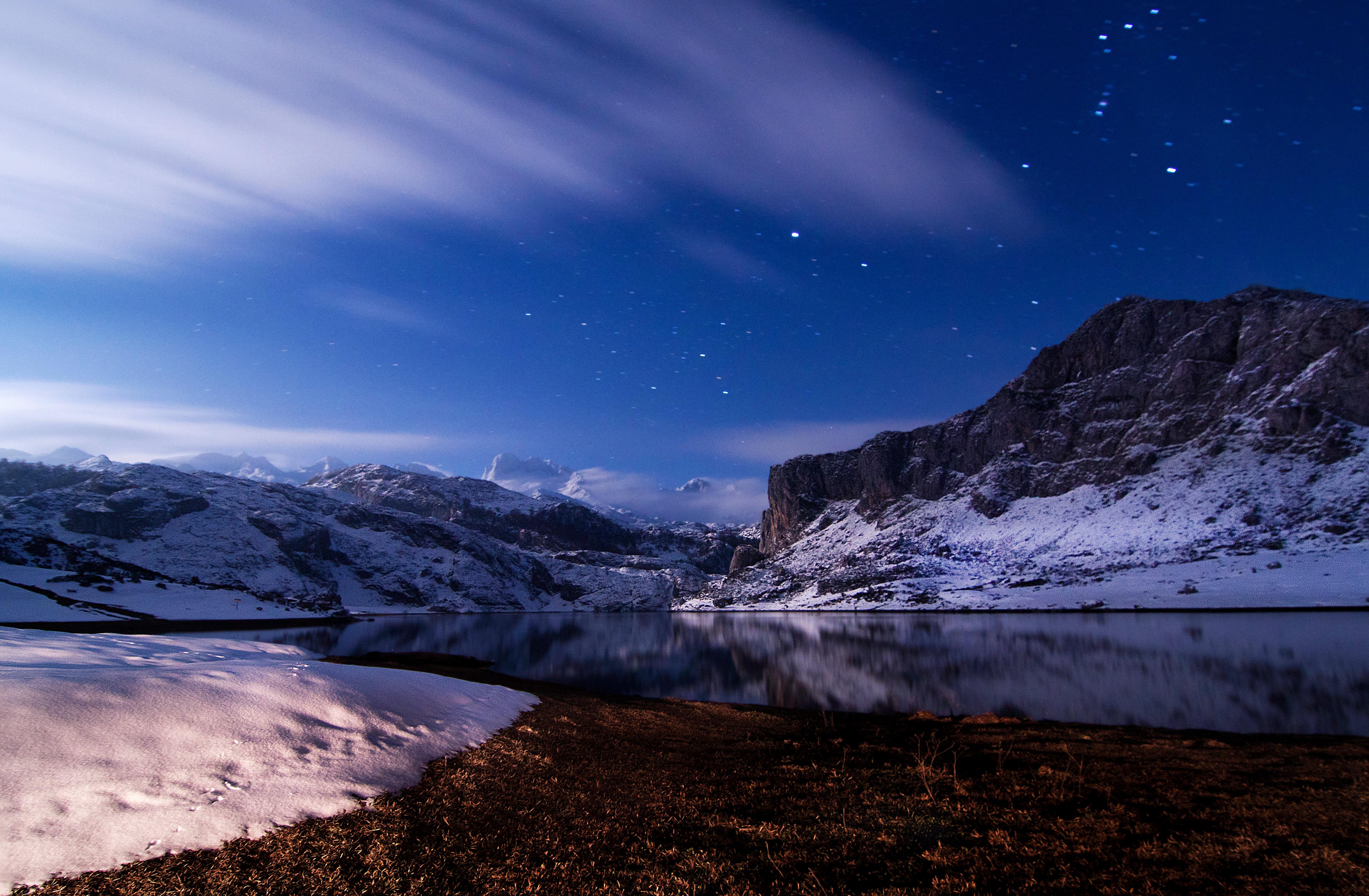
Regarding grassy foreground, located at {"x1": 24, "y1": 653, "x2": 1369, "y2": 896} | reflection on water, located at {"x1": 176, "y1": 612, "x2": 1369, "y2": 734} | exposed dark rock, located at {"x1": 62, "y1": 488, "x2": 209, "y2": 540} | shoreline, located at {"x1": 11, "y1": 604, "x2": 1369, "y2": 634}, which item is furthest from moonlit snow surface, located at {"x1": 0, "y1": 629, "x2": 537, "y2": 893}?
exposed dark rock, located at {"x1": 62, "y1": 488, "x2": 209, "y2": 540}

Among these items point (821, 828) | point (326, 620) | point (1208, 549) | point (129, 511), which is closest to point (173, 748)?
point (821, 828)

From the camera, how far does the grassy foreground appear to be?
27.9ft

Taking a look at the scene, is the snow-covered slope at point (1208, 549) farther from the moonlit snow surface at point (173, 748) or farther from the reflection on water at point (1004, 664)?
the moonlit snow surface at point (173, 748)

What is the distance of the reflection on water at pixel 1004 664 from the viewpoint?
3303 cm

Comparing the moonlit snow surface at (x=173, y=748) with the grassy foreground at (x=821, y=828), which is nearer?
the moonlit snow surface at (x=173, y=748)

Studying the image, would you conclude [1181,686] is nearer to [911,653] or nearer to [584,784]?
[911,653]

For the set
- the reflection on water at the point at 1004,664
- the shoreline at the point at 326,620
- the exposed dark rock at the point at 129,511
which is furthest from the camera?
the exposed dark rock at the point at 129,511

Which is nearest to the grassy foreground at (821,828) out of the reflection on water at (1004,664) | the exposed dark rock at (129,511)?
the reflection on water at (1004,664)

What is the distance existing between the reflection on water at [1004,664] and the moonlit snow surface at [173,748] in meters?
28.8

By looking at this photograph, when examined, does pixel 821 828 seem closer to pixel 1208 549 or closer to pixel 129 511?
pixel 1208 549

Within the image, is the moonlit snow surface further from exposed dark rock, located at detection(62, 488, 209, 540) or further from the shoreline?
exposed dark rock, located at detection(62, 488, 209, 540)

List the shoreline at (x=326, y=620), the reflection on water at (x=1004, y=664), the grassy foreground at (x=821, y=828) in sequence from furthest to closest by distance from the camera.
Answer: the shoreline at (x=326, y=620) → the reflection on water at (x=1004, y=664) → the grassy foreground at (x=821, y=828)

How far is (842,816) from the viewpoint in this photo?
11586 millimetres

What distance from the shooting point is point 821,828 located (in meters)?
11.0
